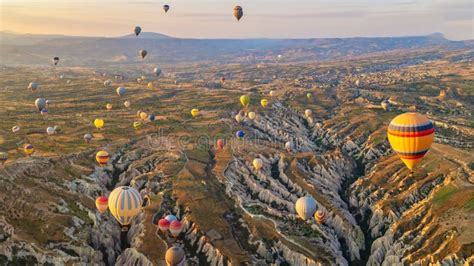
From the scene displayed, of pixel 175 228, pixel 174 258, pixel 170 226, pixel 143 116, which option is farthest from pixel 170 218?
pixel 143 116

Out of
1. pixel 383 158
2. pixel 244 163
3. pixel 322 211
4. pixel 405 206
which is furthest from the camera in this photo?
pixel 383 158

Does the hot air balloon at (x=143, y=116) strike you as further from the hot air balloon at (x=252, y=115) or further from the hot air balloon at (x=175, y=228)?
the hot air balloon at (x=175, y=228)

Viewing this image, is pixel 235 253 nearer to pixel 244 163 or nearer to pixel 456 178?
pixel 244 163

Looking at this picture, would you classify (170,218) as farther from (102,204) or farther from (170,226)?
(102,204)

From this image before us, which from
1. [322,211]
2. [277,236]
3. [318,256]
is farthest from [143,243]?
[322,211]

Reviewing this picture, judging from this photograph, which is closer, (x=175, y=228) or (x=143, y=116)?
(x=175, y=228)

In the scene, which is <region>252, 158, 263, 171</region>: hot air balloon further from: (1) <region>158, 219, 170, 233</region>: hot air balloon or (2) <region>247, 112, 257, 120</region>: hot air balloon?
(2) <region>247, 112, 257, 120</region>: hot air balloon

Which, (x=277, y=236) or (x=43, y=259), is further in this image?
(x=277, y=236)

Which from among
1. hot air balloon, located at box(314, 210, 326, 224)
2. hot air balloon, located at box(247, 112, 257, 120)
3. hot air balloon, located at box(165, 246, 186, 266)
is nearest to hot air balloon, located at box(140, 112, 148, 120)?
hot air balloon, located at box(247, 112, 257, 120)
